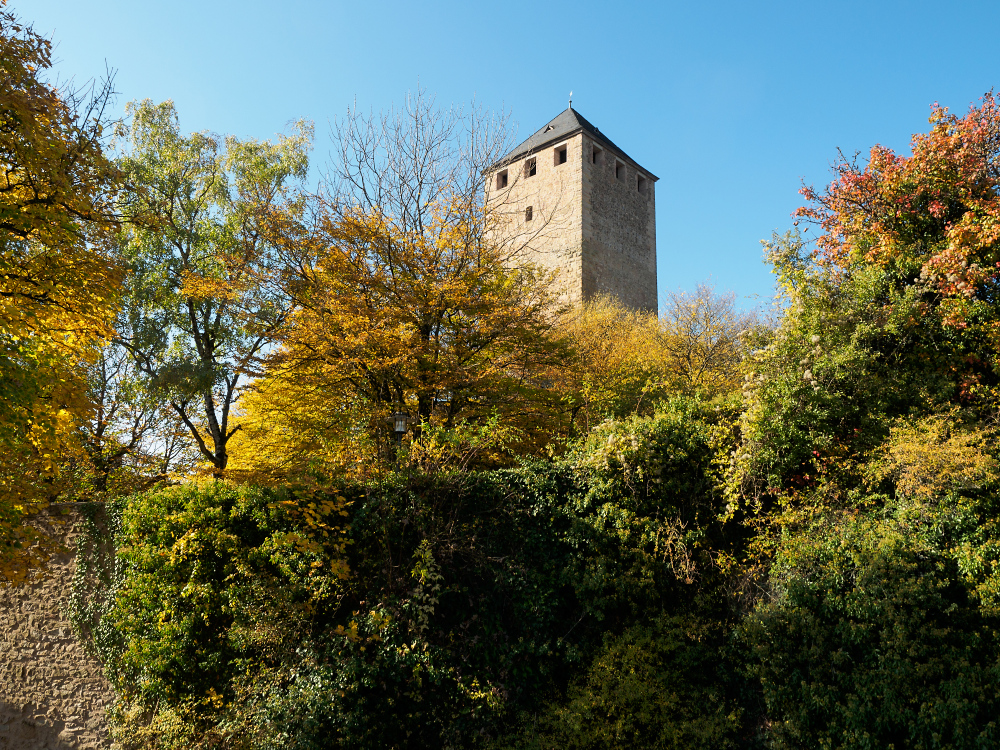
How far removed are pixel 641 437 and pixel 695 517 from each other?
1.09 meters

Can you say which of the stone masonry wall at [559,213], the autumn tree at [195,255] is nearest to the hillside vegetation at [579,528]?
the autumn tree at [195,255]

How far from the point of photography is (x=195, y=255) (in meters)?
14.1

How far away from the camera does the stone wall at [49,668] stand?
8.93 metres

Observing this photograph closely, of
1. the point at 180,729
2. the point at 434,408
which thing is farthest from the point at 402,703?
the point at 434,408

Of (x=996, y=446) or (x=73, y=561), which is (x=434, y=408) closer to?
(x=73, y=561)

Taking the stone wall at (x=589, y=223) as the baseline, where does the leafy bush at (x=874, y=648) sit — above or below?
below

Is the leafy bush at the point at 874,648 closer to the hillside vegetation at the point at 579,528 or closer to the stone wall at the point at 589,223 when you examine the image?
the hillside vegetation at the point at 579,528

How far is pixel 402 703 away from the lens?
7113 mm

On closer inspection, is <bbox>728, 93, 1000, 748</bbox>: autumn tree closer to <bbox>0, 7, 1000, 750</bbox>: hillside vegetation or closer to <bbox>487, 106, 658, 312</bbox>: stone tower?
<bbox>0, 7, 1000, 750</bbox>: hillside vegetation

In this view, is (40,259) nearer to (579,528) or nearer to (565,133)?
(579,528)

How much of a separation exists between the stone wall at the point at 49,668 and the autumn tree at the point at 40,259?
1454 mm

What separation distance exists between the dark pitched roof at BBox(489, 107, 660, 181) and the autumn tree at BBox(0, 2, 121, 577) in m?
20.4

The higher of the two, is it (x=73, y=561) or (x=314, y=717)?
(x=73, y=561)

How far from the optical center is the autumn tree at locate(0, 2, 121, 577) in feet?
20.9
